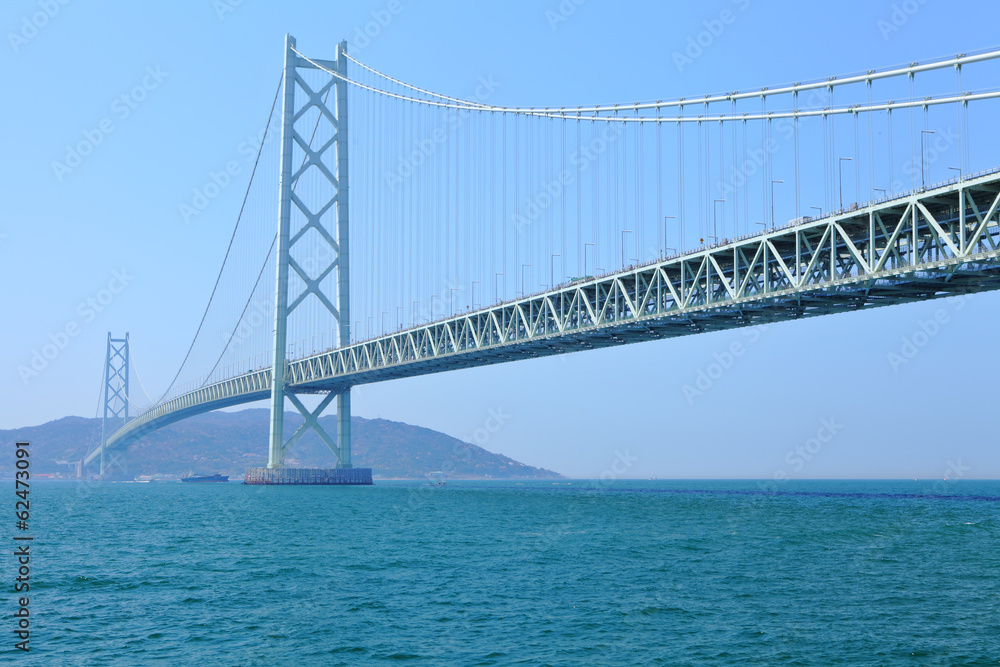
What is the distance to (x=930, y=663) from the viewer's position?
47.7ft

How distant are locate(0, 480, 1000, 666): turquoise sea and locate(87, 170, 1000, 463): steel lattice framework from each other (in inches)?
327

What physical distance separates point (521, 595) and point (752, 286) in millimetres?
25644

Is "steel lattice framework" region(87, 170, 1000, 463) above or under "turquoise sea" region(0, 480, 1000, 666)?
above

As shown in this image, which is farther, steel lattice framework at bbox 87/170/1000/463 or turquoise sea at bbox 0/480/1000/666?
steel lattice framework at bbox 87/170/1000/463

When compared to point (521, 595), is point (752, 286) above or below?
above

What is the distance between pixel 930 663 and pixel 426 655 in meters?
7.11

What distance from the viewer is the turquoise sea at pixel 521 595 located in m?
15.6

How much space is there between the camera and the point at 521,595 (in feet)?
67.2

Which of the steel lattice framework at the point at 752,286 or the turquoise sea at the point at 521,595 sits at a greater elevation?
the steel lattice framework at the point at 752,286

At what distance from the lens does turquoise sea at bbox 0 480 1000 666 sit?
15609 millimetres

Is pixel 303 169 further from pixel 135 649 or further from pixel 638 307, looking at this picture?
pixel 135 649

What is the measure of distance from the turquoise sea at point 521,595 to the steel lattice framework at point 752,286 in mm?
8314

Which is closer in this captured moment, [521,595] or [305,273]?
[521,595]

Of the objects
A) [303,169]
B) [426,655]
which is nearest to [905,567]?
[426,655]
